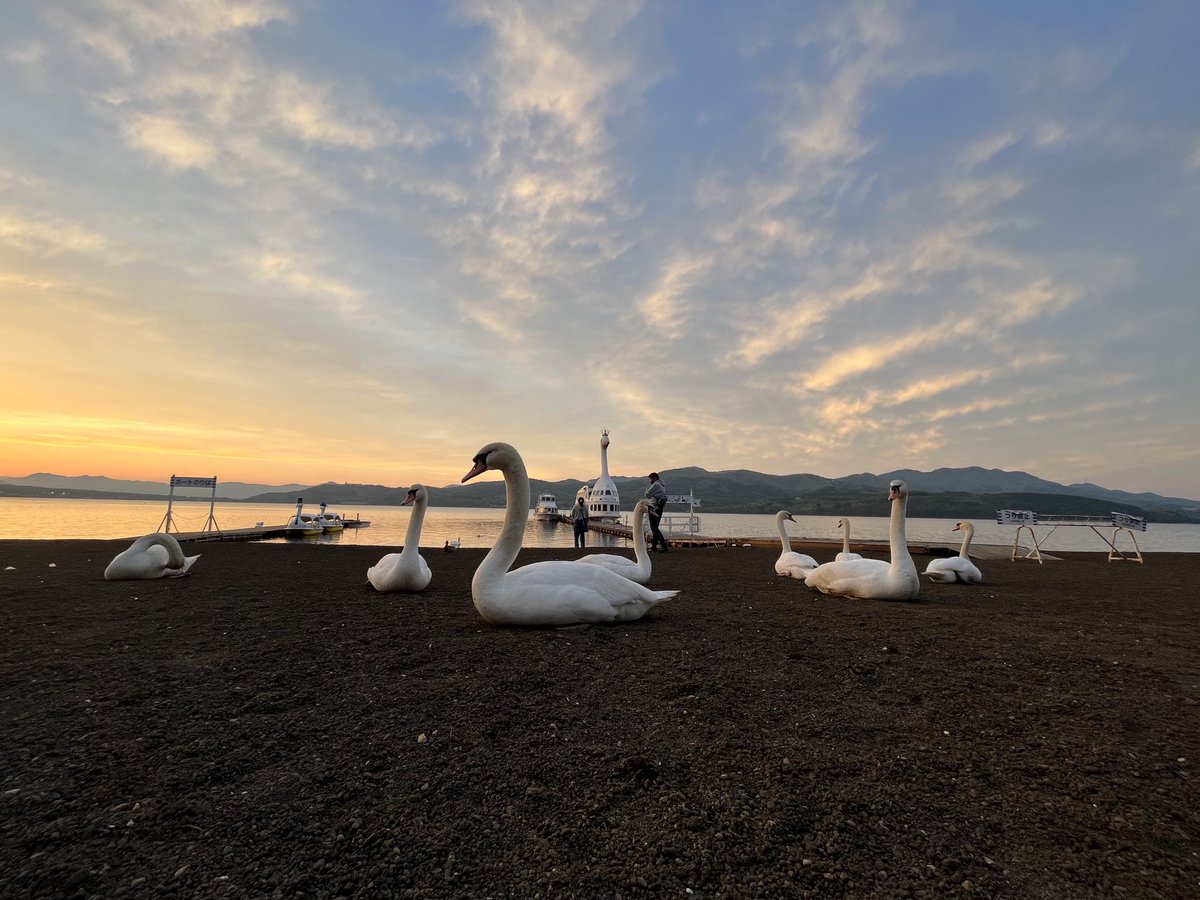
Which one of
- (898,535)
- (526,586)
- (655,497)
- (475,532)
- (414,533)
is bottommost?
(475,532)

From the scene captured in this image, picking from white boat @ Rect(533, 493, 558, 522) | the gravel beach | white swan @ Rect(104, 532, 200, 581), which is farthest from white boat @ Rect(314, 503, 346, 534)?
the gravel beach

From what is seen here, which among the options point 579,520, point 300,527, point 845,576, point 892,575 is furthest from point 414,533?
point 300,527

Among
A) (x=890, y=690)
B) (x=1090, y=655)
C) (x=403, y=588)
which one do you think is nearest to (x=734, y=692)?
(x=890, y=690)

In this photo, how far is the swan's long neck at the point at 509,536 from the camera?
5.93 m

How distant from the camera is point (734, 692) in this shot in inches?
162

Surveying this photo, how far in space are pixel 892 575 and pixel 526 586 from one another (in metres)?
6.33

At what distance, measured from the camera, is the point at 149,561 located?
32.4ft

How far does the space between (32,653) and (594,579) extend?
5.39 meters

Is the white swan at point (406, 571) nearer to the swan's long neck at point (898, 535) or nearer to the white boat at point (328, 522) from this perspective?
the swan's long neck at point (898, 535)

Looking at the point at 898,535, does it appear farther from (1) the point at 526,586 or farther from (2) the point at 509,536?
(2) the point at 509,536

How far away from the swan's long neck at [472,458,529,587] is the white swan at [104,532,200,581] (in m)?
7.33

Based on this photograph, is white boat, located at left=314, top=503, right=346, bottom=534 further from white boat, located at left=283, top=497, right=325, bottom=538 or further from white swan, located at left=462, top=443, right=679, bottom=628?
white swan, located at left=462, top=443, right=679, bottom=628

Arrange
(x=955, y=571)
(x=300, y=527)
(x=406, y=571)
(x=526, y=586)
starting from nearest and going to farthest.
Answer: (x=526, y=586) → (x=406, y=571) → (x=955, y=571) → (x=300, y=527)

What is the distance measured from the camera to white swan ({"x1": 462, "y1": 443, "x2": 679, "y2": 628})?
5871mm
